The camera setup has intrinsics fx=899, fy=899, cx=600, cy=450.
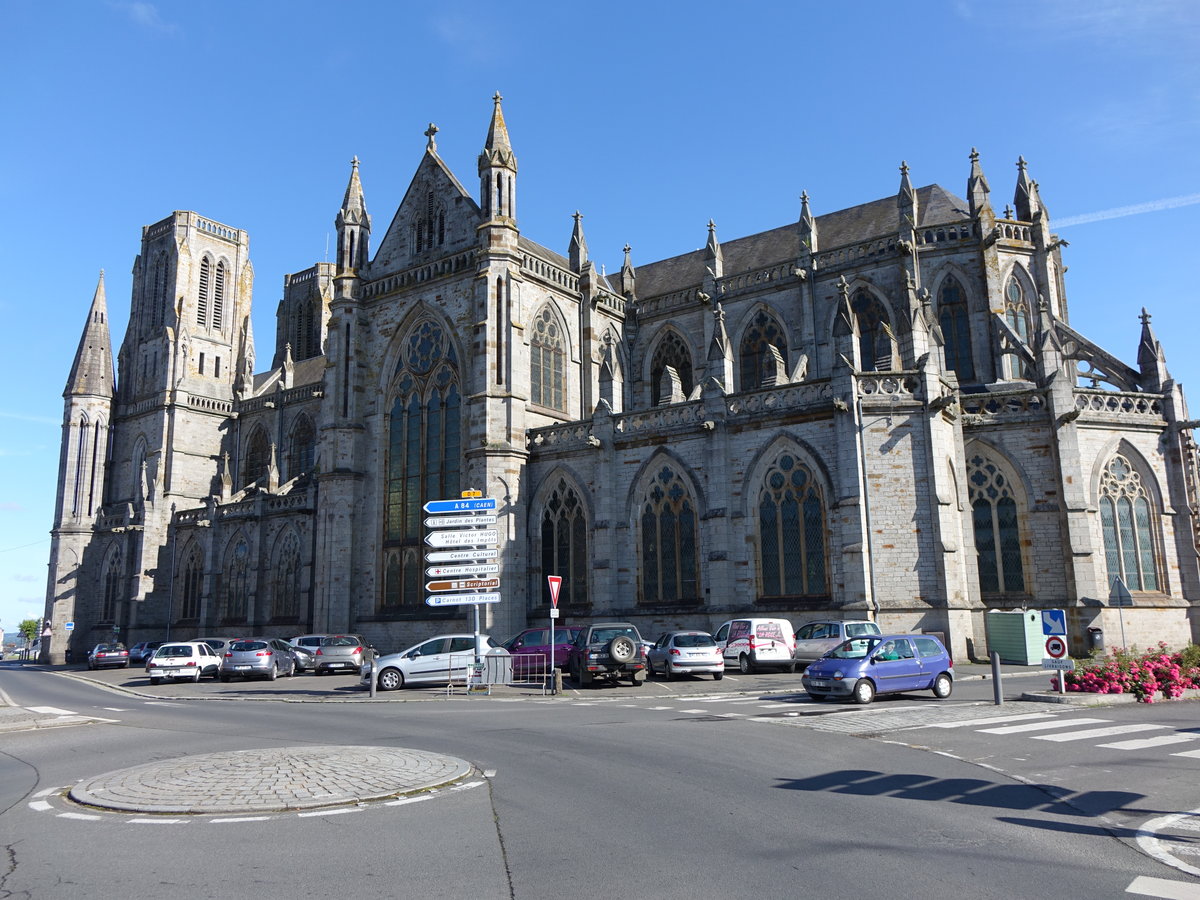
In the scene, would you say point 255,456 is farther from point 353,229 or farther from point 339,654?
point 339,654

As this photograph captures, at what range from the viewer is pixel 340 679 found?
2944 cm

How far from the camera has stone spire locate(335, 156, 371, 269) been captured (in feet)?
129

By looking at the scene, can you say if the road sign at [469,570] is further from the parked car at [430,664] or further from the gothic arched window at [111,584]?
the gothic arched window at [111,584]

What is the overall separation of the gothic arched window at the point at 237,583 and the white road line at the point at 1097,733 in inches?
1577

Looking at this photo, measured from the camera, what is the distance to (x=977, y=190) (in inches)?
1267

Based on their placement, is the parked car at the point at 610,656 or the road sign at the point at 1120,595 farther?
the road sign at the point at 1120,595

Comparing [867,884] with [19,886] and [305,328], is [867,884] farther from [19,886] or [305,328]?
[305,328]

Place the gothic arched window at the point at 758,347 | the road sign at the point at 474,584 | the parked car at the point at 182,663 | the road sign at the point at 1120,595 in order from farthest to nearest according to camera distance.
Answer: the gothic arched window at the point at 758,347 → the parked car at the point at 182,663 → the road sign at the point at 1120,595 → the road sign at the point at 474,584

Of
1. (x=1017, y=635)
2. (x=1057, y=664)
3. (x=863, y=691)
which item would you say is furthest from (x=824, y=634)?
(x=1057, y=664)

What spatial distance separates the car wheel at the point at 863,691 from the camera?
17.5m

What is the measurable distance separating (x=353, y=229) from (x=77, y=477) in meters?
29.9

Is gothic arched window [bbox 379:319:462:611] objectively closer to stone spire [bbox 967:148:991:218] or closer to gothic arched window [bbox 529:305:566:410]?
gothic arched window [bbox 529:305:566:410]

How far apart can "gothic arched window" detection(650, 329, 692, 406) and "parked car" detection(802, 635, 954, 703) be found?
2103cm

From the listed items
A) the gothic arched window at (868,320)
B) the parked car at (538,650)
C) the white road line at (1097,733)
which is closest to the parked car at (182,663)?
the parked car at (538,650)
